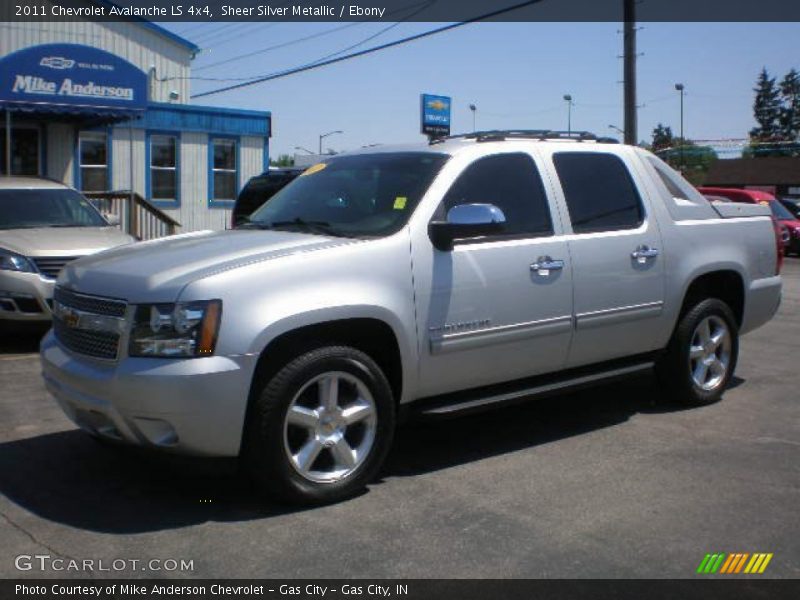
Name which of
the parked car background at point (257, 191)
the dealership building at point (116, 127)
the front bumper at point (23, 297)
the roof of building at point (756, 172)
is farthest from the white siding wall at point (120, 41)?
the roof of building at point (756, 172)

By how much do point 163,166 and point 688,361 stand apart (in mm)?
16783

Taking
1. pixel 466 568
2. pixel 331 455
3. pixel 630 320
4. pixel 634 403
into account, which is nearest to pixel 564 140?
pixel 630 320

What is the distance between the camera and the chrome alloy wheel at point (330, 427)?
441cm

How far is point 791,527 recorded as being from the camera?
4.24 metres

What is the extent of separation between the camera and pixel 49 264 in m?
8.39

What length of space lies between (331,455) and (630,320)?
236 centimetres

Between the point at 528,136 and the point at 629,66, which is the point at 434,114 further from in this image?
the point at 528,136

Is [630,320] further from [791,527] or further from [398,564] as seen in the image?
Answer: [398,564]

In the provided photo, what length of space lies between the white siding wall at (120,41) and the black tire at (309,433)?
19.4 metres

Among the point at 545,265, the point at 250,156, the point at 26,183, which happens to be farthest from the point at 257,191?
the point at 545,265

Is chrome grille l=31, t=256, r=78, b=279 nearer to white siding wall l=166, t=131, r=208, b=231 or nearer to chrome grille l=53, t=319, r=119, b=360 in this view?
chrome grille l=53, t=319, r=119, b=360

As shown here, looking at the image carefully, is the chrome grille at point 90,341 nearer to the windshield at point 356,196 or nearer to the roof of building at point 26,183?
the windshield at point 356,196

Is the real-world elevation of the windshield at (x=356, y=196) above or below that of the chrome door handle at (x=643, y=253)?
above
